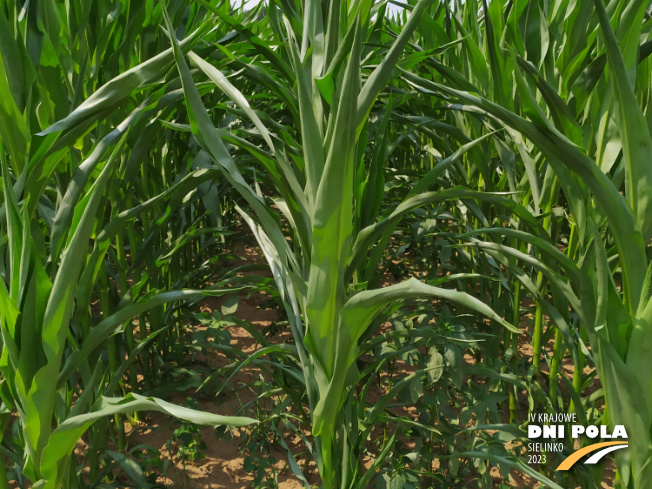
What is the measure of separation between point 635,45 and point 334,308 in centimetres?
62

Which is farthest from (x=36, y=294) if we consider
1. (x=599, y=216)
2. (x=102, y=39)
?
(x=599, y=216)

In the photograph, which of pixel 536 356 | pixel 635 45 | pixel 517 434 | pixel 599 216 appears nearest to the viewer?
pixel 635 45

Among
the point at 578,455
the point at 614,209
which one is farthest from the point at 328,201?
the point at 578,455

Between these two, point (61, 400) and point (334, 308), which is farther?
point (61, 400)

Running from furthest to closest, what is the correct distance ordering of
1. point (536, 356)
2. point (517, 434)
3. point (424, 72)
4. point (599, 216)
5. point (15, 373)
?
point (424, 72)
point (536, 356)
point (517, 434)
point (599, 216)
point (15, 373)

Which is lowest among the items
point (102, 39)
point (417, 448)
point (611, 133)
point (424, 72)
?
point (417, 448)

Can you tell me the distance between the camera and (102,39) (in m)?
1.06

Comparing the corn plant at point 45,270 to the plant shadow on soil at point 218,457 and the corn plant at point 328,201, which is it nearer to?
the corn plant at point 328,201

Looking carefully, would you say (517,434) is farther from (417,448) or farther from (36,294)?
(36,294)
